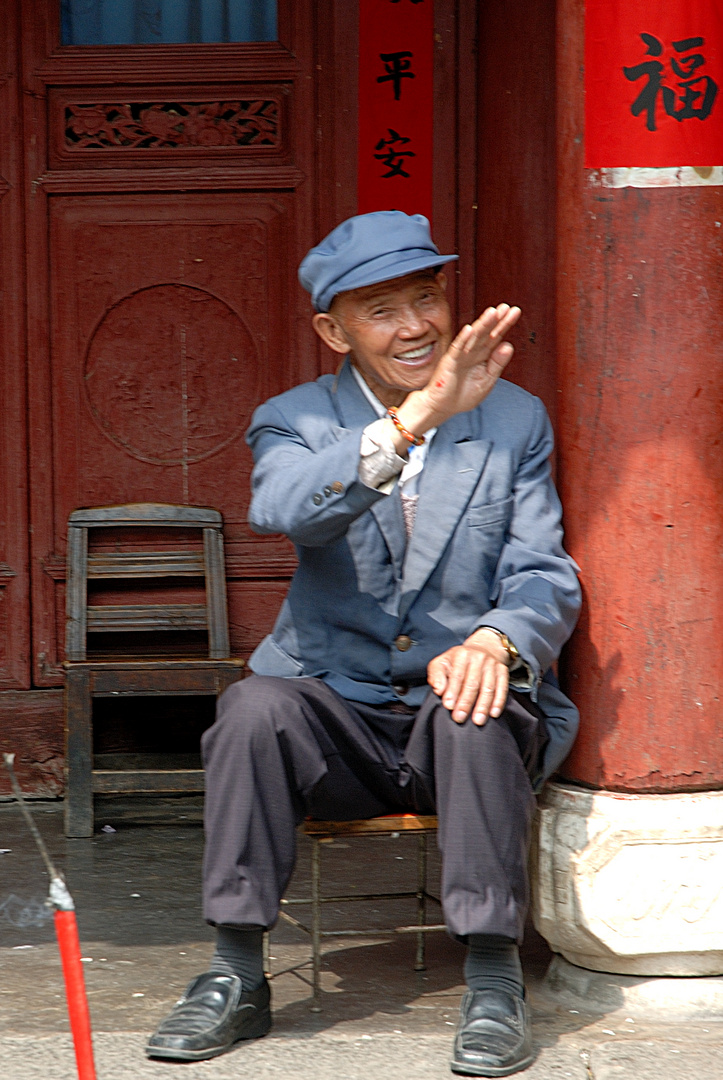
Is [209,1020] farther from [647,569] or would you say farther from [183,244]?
[183,244]

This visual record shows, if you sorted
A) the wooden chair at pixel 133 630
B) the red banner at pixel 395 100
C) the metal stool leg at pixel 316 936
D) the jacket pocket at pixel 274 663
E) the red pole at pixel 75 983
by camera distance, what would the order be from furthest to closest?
the red banner at pixel 395 100
the wooden chair at pixel 133 630
the jacket pocket at pixel 274 663
the metal stool leg at pixel 316 936
the red pole at pixel 75 983

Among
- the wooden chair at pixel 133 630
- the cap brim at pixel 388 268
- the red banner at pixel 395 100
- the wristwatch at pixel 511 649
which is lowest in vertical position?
the wooden chair at pixel 133 630

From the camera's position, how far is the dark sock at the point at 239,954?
8.83 ft

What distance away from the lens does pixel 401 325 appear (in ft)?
9.57

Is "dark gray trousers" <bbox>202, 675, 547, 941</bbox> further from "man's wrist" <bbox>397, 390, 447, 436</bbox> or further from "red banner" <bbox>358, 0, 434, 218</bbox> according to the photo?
"red banner" <bbox>358, 0, 434, 218</bbox>

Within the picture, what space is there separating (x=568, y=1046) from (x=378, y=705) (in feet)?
2.51

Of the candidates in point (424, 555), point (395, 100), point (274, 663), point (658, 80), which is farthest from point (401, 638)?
point (395, 100)

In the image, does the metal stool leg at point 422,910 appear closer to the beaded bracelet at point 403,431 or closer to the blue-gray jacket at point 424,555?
the blue-gray jacket at point 424,555

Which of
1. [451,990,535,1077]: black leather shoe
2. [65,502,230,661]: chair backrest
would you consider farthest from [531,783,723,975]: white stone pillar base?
[65,502,230,661]: chair backrest

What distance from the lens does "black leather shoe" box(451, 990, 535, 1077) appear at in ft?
8.29

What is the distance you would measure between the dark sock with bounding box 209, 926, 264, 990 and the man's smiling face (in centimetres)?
117

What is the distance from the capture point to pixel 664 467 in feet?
9.35

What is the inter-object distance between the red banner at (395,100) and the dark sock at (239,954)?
2.58 m

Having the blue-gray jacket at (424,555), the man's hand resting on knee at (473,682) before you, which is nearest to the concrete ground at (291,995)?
the blue-gray jacket at (424,555)
